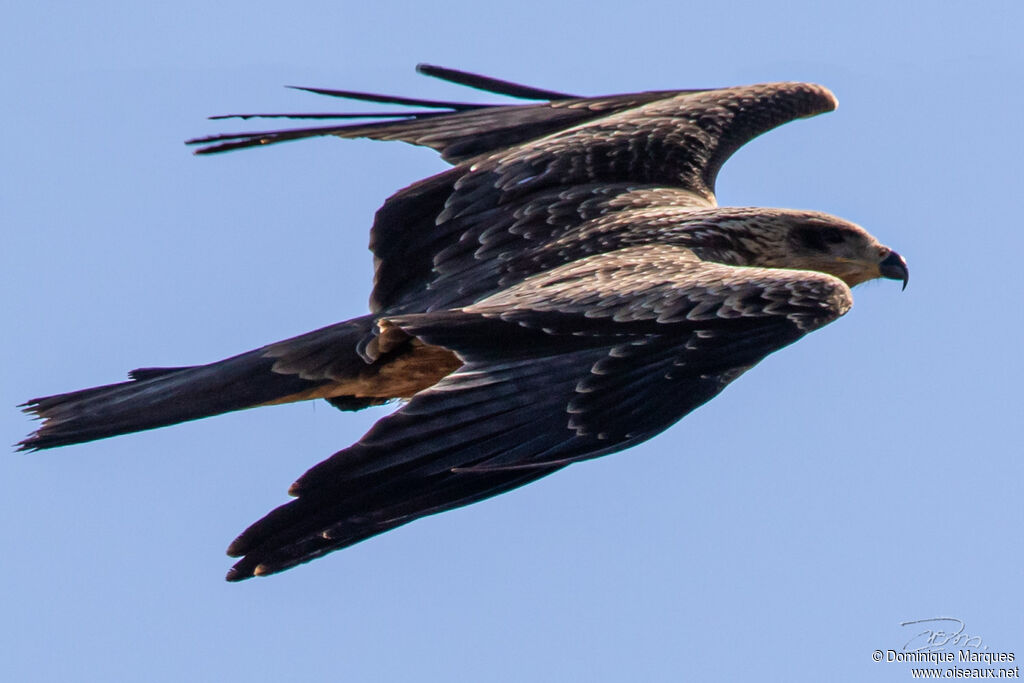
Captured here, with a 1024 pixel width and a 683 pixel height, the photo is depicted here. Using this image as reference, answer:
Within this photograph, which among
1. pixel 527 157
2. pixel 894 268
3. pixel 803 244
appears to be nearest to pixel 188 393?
pixel 527 157

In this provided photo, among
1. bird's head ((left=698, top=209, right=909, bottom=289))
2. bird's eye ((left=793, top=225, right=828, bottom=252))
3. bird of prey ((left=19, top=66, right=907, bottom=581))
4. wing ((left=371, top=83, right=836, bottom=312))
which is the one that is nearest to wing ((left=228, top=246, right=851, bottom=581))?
bird of prey ((left=19, top=66, right=907, bottom=581))

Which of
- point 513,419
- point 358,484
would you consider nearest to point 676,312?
point 513,419

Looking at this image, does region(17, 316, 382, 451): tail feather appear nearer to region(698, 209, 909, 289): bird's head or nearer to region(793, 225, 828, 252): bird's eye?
region(698, 209, 909, 289): bird's head

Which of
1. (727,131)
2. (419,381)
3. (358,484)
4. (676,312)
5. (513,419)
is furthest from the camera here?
(727,131)

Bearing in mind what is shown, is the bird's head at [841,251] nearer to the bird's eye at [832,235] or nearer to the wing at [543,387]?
the bird's eye at [832,235]

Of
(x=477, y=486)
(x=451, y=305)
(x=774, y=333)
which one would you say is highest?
(x=451, y=305)

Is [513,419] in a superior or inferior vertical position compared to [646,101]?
inferior

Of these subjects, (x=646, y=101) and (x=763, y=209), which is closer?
(x=763, y=209)

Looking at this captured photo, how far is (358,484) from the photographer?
5547 mm

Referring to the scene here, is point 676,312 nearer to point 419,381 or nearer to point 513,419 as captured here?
point 513,419

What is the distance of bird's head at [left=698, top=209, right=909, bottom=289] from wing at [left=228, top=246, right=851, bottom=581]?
1.01 metres

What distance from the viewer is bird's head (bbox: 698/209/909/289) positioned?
7.84m

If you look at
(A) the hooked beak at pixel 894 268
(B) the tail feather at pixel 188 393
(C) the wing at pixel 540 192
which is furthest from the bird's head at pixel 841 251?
(B) the tail feather at pixel 188 393

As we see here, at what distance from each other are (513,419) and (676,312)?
858 millimetres
